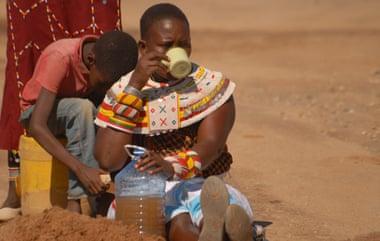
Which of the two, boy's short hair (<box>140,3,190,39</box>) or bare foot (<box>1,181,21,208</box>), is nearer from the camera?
boy's short hair (<box>140,3,190,39</box>)

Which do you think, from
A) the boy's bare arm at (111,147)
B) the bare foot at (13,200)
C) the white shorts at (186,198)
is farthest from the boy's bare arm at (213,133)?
the bare foot at (13,200)

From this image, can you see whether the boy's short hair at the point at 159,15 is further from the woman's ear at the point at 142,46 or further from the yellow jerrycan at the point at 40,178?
the yellow jerrycan at the point at 40,178

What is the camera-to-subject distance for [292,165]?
28.3 feet

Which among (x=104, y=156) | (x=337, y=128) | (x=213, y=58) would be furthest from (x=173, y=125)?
(x=213, y=58)

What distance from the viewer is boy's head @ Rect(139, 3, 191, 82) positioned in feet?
17.3

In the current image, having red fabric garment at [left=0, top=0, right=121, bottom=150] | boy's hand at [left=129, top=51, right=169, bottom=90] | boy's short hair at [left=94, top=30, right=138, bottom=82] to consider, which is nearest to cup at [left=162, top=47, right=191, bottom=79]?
boy's hand at [left=129, top=51, right=169, bottom=90]

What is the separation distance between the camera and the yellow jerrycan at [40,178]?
583 centimetres

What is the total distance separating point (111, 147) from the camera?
17.4 feet

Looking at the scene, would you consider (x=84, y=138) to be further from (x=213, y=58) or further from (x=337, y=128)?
(x=213, y=58)

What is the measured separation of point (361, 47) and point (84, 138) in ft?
38.5

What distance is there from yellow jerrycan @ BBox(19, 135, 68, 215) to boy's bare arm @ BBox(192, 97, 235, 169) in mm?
944

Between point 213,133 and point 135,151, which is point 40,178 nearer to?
point 135,151

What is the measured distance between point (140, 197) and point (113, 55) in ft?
2.86

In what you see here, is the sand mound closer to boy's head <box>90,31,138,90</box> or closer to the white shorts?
the white shorts
